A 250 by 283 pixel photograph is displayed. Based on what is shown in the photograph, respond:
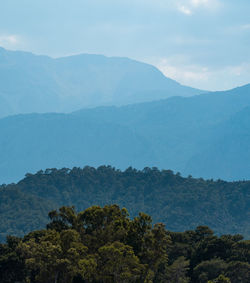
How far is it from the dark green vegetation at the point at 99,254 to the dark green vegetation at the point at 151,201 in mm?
108867

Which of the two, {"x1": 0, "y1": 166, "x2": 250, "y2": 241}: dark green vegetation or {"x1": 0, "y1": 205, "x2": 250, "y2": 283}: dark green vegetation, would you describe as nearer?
{"x1": 0, "y1": 205, "x2": 250, "y2": 283}: dark green vegetation

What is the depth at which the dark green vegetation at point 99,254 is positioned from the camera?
3938 centimetres

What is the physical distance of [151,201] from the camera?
635 feet

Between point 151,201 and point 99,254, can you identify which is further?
point 151,201

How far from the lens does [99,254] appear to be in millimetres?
41219

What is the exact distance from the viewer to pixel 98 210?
44.4 metres

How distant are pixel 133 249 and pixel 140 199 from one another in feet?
Result: 498

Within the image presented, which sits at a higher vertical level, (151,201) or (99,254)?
(151,201)

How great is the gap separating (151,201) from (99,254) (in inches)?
6029

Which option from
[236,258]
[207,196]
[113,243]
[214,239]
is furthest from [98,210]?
[207,196]

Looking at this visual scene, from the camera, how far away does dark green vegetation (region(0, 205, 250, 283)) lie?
129 ft

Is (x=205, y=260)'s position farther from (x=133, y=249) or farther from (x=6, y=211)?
(x=6, y=211)

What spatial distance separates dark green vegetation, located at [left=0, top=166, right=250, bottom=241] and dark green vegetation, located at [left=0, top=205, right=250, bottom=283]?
108867 mm

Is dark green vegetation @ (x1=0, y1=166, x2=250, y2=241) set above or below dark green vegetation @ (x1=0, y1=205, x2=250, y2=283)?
above
